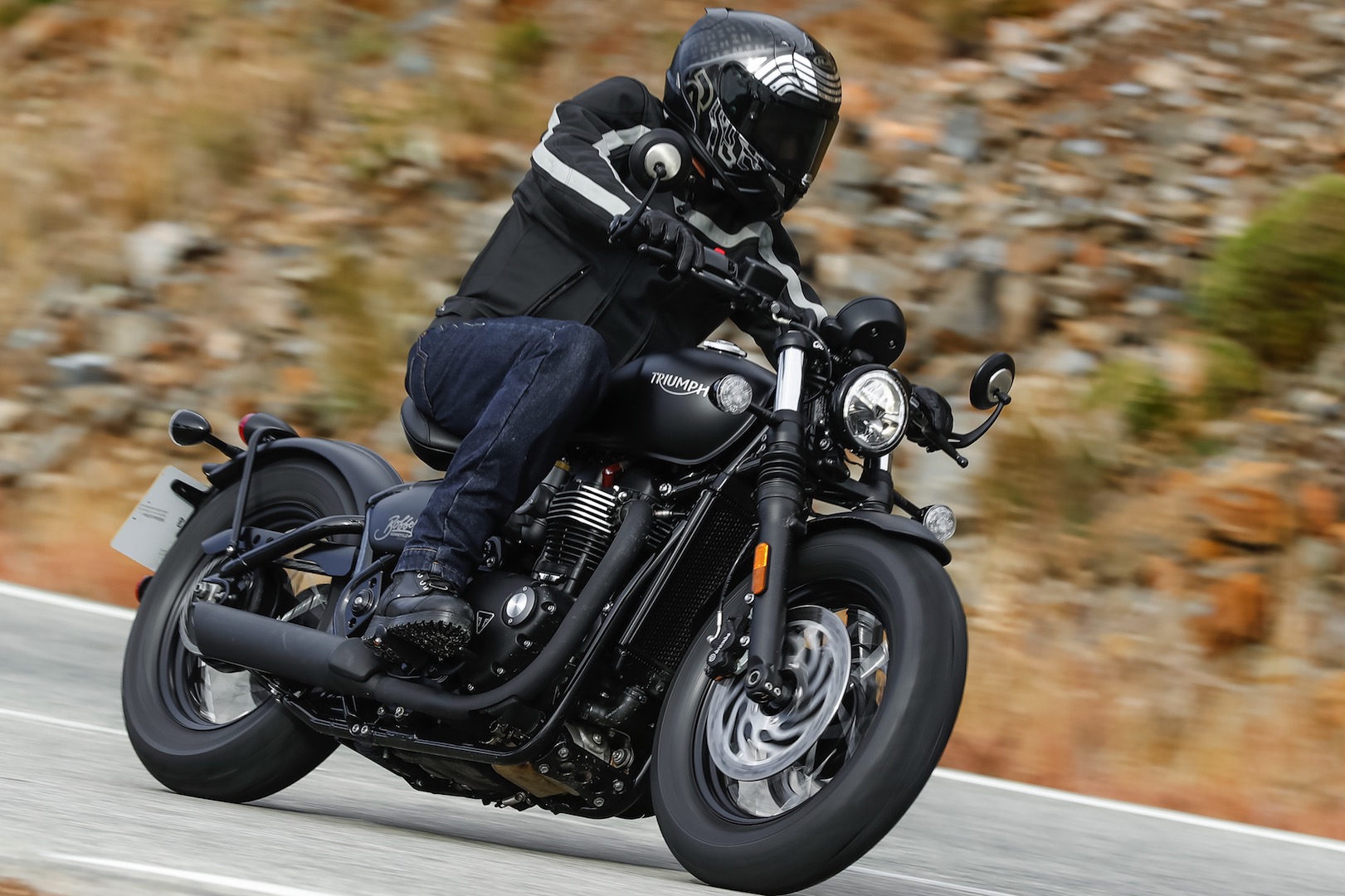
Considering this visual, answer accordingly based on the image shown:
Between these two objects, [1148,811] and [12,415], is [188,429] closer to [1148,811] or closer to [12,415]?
[1148,811]

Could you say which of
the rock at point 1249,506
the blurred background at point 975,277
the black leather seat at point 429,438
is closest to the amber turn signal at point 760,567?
the black leather seat at point 429,438

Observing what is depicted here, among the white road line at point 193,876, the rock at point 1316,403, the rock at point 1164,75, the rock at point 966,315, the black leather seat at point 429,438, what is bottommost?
the rock at point 966,315

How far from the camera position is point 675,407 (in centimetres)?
393

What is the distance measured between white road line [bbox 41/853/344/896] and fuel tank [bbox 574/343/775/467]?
1403 mm

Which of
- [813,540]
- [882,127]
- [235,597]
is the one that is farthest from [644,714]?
[882,127]

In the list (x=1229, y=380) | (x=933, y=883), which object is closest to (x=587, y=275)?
(x=933, y=883)

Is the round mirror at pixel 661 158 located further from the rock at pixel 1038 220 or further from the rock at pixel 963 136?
the rock at pixel 963 136

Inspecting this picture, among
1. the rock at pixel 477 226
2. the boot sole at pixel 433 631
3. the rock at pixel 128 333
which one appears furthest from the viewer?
the rock at pixel 128 333

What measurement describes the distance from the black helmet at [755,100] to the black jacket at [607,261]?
0.13 metres

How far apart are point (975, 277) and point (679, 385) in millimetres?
6281

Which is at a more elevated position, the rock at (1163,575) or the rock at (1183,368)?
the rock at (1183,368)

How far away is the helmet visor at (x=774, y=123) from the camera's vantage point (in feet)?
13.3

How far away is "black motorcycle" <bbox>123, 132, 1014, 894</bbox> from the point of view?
11.0 ft

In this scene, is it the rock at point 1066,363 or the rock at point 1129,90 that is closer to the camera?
the rock at point 1066,363
